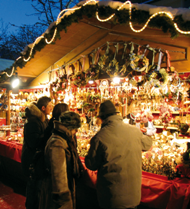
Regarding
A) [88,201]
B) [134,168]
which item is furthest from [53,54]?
[134,168]

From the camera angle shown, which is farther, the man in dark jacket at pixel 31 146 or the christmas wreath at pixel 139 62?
the christmas wreath at pixel 139 62

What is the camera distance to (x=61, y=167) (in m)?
2.05

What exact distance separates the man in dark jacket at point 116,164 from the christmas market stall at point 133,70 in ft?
2.07

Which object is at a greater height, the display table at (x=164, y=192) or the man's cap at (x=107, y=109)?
the man's cap at (x=107, y=109)

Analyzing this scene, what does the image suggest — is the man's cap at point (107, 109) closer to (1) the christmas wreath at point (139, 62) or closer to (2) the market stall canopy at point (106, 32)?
(2) the market stall canopy at point (106, 32)

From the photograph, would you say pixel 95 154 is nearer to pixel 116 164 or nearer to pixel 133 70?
pixel 116 164

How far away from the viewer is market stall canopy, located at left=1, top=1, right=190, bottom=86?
116 inches

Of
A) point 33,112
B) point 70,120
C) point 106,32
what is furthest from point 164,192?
point 106,32

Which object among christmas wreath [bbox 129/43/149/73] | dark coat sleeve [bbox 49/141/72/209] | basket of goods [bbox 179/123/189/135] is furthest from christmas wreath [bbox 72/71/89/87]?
dark coat sleeve [bbox 49/141/72/209]

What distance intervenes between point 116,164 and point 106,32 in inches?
126

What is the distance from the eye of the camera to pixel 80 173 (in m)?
2.37

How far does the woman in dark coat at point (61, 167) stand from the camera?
2.04 meters

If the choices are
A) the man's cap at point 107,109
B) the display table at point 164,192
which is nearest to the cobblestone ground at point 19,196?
the display table at point 164,192

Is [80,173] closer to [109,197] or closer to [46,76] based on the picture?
[109,197]
